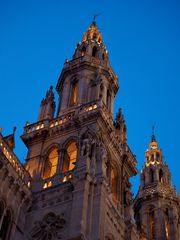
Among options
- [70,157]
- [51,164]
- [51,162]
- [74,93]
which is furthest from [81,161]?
[74,93]

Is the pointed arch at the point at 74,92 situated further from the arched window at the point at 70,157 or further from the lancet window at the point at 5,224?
the lancet window at the point at 5,224

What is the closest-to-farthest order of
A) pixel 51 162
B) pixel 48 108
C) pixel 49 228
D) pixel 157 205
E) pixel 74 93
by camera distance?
pixel 49 228, pixel 51 162, pixel 48 108, pixel 74 93, pixel 157 205

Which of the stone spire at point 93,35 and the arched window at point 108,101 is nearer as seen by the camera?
the arched window at point 108,101

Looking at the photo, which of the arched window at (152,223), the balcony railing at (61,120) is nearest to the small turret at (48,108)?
the balcony railing at (61,120)

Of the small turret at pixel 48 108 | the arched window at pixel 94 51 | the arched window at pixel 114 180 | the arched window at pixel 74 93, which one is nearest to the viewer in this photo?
the arched window at pixel 114 180

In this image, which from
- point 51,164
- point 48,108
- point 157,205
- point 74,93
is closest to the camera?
point 51,164

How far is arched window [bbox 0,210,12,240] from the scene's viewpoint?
31.2m

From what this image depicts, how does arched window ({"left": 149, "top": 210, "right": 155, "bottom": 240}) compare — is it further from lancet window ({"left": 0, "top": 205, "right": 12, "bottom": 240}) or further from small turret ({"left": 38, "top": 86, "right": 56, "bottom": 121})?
lancet window ({"left": 0, "top": 205, "right": 12, "bottom": 240})

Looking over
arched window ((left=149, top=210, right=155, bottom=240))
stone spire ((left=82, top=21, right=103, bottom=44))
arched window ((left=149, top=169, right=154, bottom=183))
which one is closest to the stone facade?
arched window ((left=149, top=210, right=155, bottom=240))

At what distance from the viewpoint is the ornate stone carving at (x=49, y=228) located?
32.2m

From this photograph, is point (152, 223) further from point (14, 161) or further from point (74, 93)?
point (14, 161)

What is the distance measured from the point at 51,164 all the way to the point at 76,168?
16.6 ft

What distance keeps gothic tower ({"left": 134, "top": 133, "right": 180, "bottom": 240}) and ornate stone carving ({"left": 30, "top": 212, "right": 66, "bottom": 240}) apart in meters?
16.5

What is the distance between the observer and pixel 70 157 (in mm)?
38938
